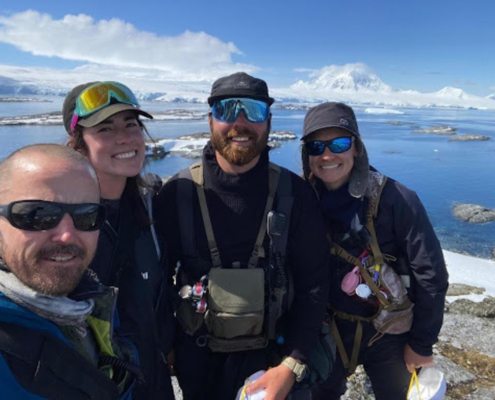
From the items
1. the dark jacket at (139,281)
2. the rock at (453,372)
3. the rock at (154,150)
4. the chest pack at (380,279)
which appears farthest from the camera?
the rock at (453,372)

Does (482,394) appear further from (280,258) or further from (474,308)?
(474,308)

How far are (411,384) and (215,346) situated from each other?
1.65 meters

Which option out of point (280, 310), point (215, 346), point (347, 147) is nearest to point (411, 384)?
point (280, 310)

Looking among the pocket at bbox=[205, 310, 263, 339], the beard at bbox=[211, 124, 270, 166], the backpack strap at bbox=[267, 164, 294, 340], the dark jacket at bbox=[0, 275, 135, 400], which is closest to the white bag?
the backpack strap at bbox=[267, 164, 294, 340]

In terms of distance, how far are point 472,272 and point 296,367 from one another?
12215 millimetres

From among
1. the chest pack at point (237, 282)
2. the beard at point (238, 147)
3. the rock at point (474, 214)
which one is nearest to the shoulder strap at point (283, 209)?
the chest pack at point (237, 282)

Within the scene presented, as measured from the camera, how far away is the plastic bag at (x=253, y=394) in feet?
7.57

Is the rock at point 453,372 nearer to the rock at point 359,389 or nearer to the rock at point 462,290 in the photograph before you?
the rock at point 359,389

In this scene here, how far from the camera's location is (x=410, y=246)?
8.91ft

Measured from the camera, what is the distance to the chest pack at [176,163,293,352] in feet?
7.96

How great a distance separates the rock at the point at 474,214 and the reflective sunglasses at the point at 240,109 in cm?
2068

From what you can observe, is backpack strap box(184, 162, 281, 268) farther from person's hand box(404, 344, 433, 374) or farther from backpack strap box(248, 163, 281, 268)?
person's hand box(404, 344, 433, 374)

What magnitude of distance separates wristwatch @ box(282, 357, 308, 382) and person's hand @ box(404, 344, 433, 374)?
101cm

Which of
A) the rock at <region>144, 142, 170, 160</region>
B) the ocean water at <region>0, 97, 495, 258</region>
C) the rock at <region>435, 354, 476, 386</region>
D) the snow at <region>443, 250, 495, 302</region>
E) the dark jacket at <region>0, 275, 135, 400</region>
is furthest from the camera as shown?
the ocean water at <region>0, 97, 495, 258</region>
